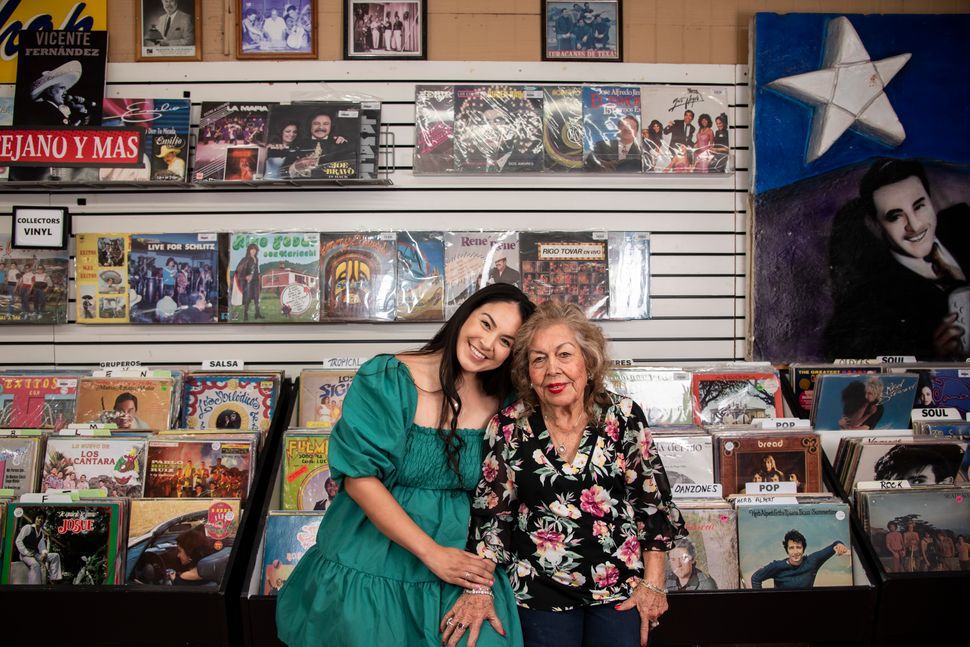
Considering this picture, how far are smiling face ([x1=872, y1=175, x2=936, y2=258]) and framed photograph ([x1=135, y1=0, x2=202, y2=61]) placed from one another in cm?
342

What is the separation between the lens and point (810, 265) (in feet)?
11.6

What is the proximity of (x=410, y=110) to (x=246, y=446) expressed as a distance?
1747 mm

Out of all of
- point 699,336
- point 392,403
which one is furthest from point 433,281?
point 392,403

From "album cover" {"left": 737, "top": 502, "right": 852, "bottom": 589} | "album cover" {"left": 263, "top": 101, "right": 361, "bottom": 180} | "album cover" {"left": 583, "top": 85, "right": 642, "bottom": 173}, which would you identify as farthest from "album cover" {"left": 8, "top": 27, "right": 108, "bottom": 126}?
"album cover" {"left": 737, "top": 502, "right": 852, "bottom": 589}

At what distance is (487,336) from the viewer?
1.88 m

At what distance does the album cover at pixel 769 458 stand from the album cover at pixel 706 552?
7.2 inches

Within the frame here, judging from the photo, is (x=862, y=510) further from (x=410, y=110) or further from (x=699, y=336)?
(x=410, y=110)

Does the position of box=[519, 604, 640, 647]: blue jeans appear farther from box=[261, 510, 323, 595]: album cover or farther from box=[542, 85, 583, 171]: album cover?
box=[542, 85, 583, 171]: album cover

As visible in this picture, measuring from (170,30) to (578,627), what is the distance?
10.7 ft

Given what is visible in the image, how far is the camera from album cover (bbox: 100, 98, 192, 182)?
3.36 meters

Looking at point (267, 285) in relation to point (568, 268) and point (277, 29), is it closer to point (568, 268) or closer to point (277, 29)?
point (277, 29)

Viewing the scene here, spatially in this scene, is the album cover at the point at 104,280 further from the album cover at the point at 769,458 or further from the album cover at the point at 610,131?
the album cover at the point at 769,458

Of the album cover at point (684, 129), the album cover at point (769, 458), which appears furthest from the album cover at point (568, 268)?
the album cover at point (769, 458)

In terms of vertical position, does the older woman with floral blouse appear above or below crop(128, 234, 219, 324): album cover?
below
